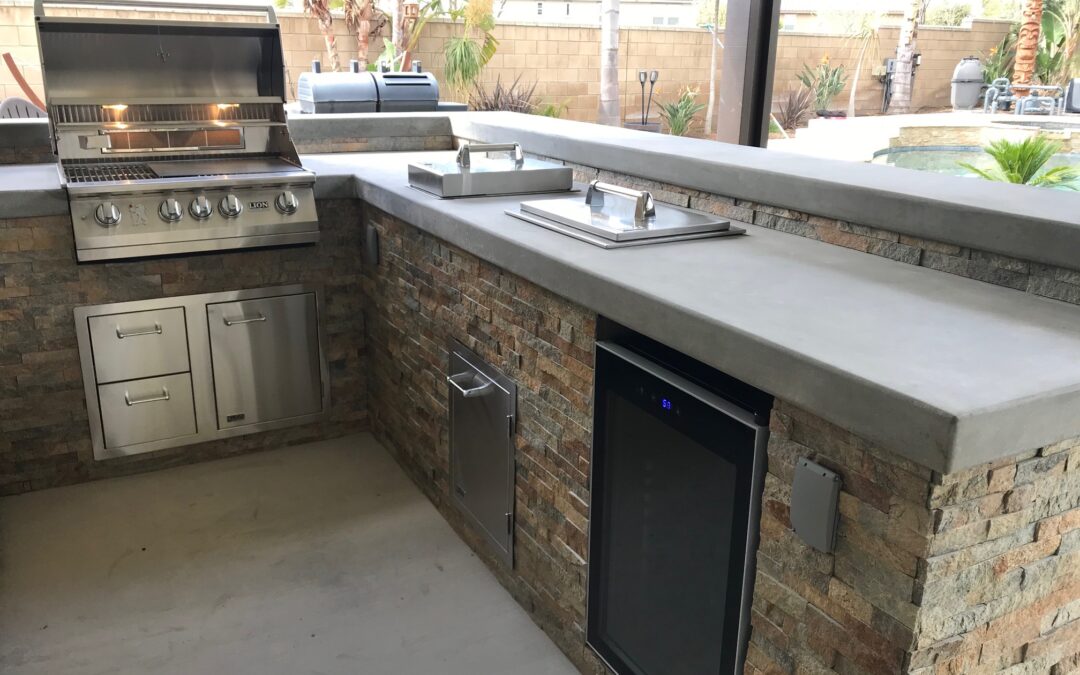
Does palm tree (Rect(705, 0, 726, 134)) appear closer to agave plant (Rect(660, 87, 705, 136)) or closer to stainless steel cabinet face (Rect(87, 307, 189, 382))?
agave plant (Rect(660, 87, 705, 136))

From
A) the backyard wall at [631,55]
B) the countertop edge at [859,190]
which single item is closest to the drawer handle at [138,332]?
the countertop edge at [859,190]

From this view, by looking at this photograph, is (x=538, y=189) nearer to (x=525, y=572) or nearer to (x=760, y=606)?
(x=525, y=572)

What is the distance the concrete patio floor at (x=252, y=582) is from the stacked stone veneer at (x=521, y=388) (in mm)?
130

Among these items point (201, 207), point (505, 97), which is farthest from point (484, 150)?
point (505, 97)

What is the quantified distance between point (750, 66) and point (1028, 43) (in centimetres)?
1004

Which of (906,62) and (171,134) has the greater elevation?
(906,62)

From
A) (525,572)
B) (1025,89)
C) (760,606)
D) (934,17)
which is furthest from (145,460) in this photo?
(934,17)

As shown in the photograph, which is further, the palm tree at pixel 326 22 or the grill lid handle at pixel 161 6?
the palm tree at pixel 326 22

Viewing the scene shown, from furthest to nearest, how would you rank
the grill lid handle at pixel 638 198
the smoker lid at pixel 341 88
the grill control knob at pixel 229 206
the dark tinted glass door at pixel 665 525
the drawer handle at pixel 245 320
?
the smoker lid at pixel 341 88 → the drawer handle at pixel 245 320 → the grill control knob at pixel 229 206 → the grill lid handle at pixel 638 198 → the dark tinted glass door at pixel 665 525

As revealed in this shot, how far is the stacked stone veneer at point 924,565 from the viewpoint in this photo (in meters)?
1.16

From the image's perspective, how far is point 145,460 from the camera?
3088mm

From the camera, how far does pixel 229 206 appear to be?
2852mm

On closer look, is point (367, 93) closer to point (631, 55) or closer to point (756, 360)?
point (756, 360)

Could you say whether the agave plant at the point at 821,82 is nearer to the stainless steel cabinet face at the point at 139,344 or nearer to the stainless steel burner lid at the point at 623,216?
the stainless steel burner lid at the point at 623,216
